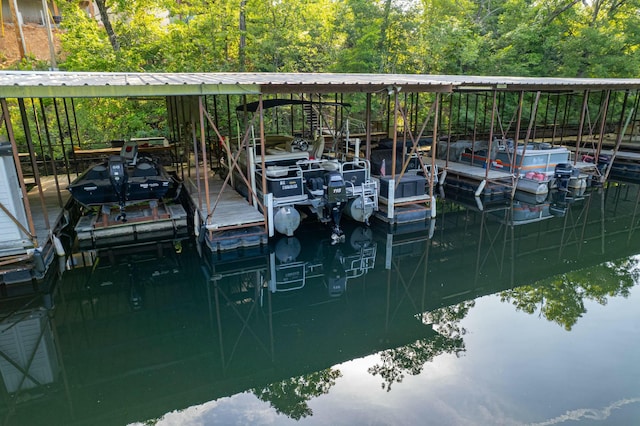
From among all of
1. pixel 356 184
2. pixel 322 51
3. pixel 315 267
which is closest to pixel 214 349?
pixel 315 267

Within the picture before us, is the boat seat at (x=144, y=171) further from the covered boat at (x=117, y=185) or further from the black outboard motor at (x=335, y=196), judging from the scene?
the black outboard motor at (x=335, y=196)

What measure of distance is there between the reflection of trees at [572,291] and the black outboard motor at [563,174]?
4489 mm

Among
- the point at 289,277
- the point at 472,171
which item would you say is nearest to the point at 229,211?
the point at 289,277

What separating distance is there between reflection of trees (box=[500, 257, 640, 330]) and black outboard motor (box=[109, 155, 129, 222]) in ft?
22.9

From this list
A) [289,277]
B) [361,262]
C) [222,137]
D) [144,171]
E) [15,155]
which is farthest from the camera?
[222,137]

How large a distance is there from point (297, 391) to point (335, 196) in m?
4.17

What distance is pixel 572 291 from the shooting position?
6.42 m

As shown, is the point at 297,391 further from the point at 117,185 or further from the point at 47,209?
the point at 47,209

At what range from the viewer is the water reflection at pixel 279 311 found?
14.2ft

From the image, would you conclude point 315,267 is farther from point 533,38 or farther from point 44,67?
point 533,38

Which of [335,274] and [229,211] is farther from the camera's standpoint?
[229,211]

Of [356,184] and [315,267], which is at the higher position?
[356,184]

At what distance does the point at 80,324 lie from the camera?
5500mm

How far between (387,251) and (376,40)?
12534 millimetres
